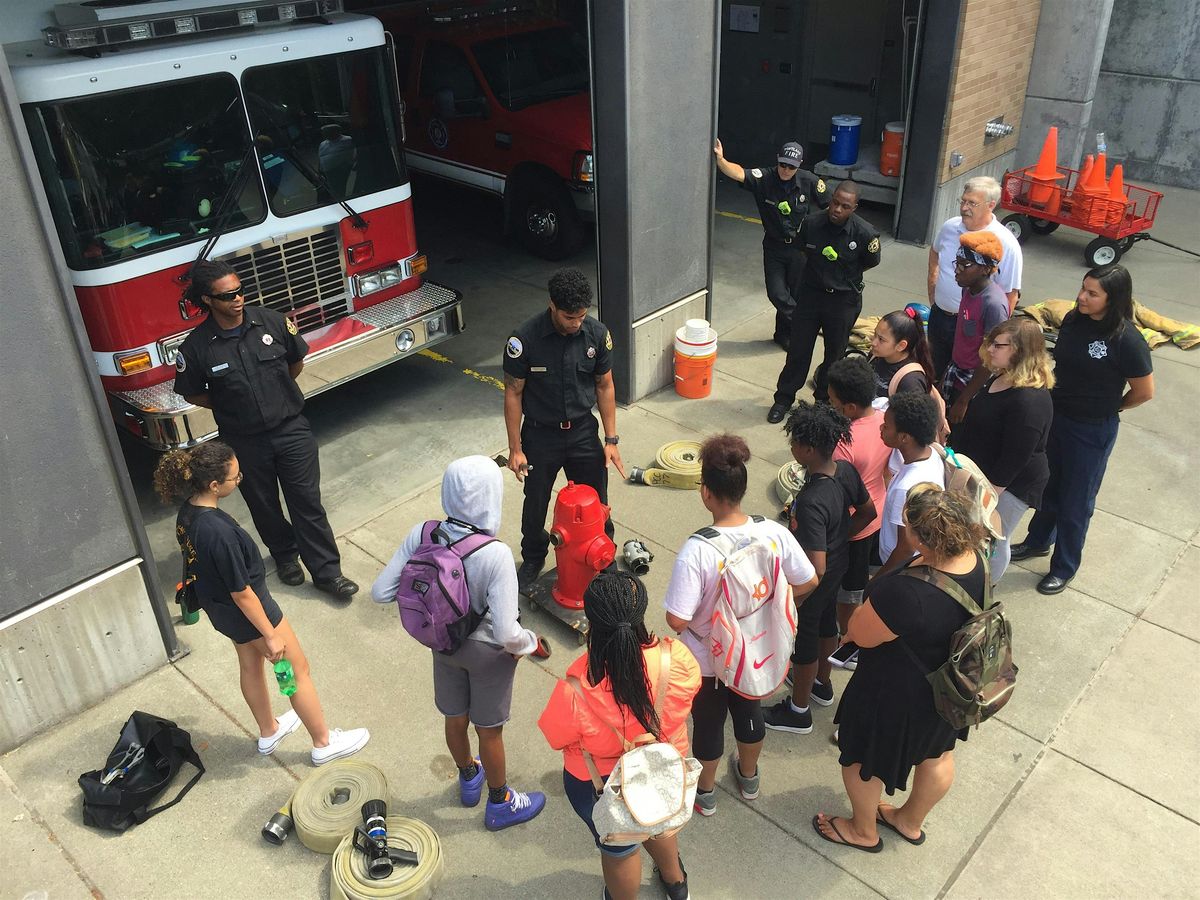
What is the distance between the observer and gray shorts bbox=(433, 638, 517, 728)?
3.72 m

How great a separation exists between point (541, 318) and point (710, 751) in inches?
95.0

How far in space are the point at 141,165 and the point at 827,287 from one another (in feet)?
15.3

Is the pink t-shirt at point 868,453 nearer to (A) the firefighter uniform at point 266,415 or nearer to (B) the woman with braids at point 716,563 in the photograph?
(B) the woman with braids at point 716,563

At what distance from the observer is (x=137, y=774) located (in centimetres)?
429

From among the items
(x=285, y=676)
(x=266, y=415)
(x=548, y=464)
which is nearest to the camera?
(x=285, y=676)

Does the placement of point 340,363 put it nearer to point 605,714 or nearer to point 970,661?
point 605,714

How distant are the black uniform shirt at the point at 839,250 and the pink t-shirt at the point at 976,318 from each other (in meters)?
0.97

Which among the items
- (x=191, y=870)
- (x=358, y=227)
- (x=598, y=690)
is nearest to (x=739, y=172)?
(x=358, y=227)

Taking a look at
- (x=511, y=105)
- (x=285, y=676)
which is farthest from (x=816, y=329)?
(x=511, y=105)

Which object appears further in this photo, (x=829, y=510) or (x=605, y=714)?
(x=829, y=510)

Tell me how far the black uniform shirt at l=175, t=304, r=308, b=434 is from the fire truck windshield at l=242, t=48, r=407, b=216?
6.30ft

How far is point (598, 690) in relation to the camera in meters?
3.07

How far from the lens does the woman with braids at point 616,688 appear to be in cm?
295

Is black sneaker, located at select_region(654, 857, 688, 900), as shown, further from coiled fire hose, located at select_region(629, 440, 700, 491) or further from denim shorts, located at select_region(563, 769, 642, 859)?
coiled fire hose, located at select_region(629, 440, 700, 491)
